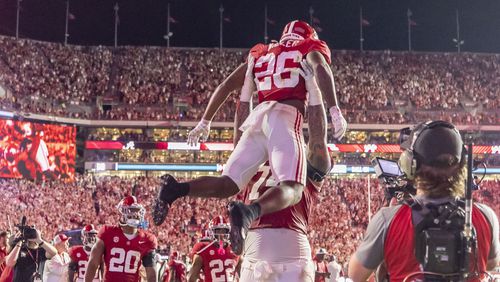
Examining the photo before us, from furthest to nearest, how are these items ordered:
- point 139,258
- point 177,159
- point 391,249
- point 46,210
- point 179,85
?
point 179,85, point 177,159, point 46,210, point 139,258, point 391,249

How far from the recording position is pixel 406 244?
10.1 ft

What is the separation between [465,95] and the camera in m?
50.8

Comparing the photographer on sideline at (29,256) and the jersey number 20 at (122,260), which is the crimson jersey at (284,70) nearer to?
the jersey number 20 at (122,260)

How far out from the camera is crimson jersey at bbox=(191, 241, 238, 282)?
29.7 feet

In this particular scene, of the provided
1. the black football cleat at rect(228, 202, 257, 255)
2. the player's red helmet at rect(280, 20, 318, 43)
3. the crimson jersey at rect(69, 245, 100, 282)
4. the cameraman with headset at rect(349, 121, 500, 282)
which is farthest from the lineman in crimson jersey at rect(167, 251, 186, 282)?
the cameraman with headset at rect(349, 121, 500, 282)

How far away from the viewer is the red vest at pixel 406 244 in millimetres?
3064

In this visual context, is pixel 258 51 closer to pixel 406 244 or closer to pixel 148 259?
pixel 406 244

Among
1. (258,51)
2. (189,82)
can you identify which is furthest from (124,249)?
(189,82)

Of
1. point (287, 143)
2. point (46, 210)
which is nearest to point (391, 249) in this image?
point (287, 143)

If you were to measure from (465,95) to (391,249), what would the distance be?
50427 millimetres

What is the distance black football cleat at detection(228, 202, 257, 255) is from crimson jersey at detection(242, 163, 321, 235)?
0.64m

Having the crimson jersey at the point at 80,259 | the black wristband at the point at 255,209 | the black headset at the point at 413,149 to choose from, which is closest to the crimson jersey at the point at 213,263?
the crimson jersey at the point at 80,259

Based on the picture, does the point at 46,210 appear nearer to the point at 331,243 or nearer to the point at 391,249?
the point at 331,243

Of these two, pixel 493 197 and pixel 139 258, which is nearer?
pixel 139 258
